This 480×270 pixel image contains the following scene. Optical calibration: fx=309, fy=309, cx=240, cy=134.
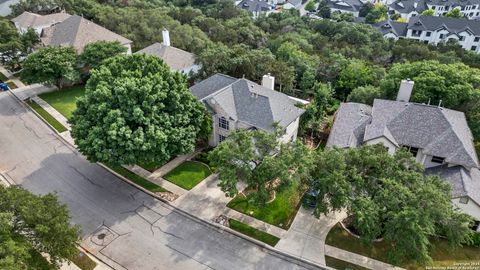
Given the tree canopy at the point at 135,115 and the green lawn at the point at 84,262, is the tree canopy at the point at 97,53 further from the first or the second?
the green lawn at the point at 84,262

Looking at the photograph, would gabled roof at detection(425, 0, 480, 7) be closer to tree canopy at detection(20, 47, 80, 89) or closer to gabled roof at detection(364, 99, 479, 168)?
gabled roof at detection(364, 99, 479, 168)

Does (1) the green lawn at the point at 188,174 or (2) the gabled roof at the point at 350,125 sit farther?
(2) the gabled roof at the point at 350,125

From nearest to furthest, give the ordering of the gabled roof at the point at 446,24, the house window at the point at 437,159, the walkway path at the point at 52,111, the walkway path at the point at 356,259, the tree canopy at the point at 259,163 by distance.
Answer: the walkway path at the point at 356,259 → the tree canopy at the point at 259,163 → the house window at the point at 437,159 → the walkway path at the point at 52,111 → the gabled roof at the point at 446,24

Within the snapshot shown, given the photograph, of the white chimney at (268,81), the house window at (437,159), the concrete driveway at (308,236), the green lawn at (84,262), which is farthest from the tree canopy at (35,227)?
the house window at (437,159)

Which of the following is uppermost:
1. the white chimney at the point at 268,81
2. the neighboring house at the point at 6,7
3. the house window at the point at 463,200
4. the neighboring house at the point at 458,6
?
the neighboring house at the point at 458,6

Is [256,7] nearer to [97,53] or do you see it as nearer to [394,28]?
[394,28]

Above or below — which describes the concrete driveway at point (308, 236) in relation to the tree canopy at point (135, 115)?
below

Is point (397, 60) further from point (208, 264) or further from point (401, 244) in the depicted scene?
point (208, 264)

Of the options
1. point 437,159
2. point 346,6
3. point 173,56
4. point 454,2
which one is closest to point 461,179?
point 437,159

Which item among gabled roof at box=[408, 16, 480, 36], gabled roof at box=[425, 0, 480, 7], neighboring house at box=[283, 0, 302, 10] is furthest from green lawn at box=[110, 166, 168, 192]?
gabled roof at box=[425, 0, 480, 7]
